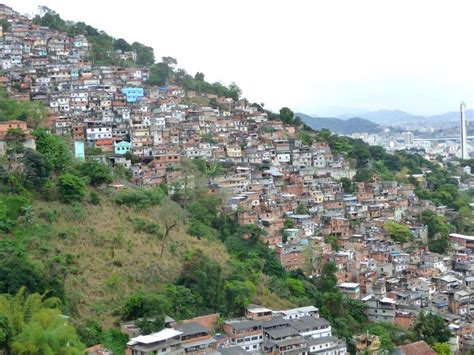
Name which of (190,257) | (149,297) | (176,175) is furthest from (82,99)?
(149,297)

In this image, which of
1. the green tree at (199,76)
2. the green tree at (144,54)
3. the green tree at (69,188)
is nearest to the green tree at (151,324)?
the green tree at (69,188)

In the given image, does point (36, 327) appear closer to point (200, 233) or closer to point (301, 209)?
point (200, 233)

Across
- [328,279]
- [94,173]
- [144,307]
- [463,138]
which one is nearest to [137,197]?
[94,173]

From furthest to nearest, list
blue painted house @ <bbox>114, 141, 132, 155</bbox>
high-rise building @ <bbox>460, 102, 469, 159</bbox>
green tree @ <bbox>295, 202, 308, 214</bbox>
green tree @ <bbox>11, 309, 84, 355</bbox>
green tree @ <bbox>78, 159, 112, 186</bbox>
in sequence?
1. high-rise building @ <bbox>460, 102, 469, 159</bbox>
2. blue painted house @ <bbox>114, 141, 132, 155</bbox>
3. green tree @ <bbox>295, 202, 308, 214</bbox>
4. green tree @ <bbox>78, 159, 112, 186</bbox>
5. green tree @ <bbox>11, 309, 84, 355</bbox>

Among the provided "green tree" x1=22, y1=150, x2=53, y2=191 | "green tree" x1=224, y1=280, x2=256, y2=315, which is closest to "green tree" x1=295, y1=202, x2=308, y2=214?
"green tree" x1=224, y1=280, x2=256, y2=315

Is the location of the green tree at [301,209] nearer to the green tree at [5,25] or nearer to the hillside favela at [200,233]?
the hillside favela at [200,233]

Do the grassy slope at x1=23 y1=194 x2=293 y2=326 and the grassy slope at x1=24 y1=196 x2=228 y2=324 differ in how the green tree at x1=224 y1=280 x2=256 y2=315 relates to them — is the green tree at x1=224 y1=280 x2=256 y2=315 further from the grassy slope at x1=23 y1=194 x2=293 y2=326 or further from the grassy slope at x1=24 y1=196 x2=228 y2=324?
the grassy slope at x1=24 y1=196 x2=228 y2=324
